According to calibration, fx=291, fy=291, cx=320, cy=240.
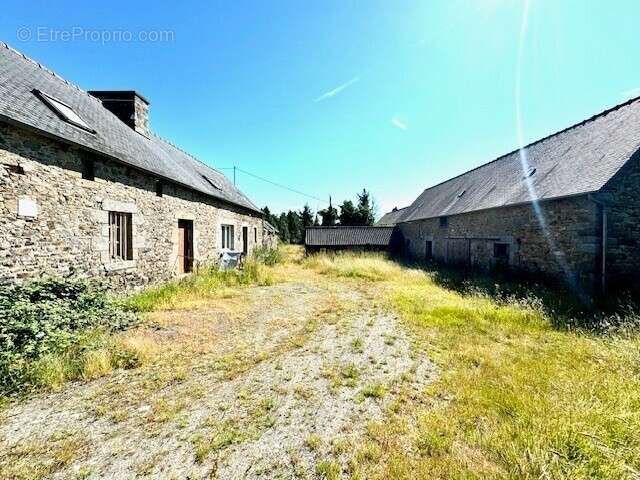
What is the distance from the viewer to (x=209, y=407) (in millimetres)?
2973

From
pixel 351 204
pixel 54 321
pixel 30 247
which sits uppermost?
pixel 351 204

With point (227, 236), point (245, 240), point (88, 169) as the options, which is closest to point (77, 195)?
point (88, 169)

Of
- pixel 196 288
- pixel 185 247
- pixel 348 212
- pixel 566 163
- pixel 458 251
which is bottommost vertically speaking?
pixel 196 288

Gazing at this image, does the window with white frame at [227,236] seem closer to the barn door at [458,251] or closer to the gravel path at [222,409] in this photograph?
the gravel path at [222,409]

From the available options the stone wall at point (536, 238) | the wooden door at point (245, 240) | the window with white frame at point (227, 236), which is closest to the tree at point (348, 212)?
the wooden door at point (245, 240)

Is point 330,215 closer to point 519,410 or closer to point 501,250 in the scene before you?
point 501,250

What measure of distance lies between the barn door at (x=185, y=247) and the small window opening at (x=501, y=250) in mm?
10845

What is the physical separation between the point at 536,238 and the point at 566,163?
269 centimetres

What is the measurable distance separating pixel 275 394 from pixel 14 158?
5493 millimetres

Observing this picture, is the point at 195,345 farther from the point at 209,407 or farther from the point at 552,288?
the point at 552,288

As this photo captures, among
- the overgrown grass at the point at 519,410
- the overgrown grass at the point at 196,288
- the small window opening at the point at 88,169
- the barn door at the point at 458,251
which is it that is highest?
the small window opening at the point at 88,169

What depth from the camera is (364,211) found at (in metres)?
32.4

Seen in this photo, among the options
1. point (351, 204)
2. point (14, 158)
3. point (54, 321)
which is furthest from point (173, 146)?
point (351, 204)

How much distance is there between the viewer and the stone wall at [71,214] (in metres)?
4.61
